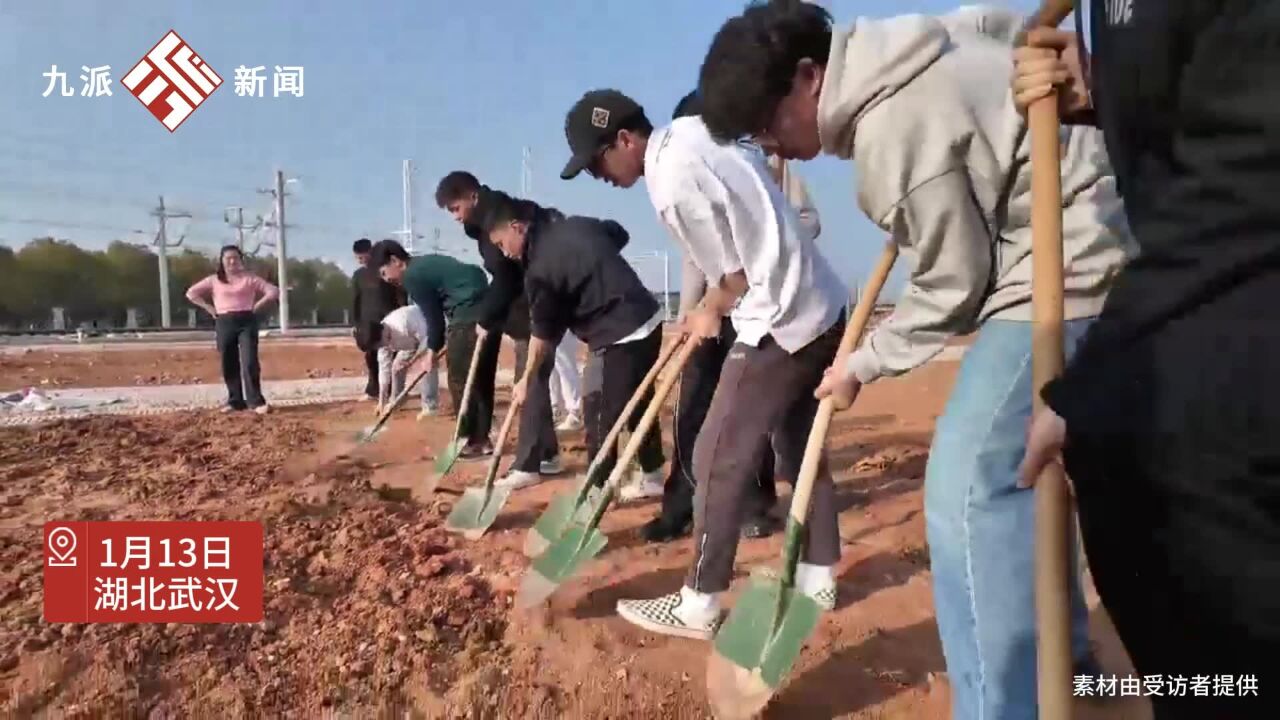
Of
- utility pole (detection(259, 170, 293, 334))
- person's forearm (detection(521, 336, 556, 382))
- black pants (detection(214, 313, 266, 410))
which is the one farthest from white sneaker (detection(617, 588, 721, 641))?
utility pole (detection(259, 170, 293, 334))

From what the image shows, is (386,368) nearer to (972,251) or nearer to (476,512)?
(476,512)

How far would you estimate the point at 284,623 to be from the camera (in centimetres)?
276

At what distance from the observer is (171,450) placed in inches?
221

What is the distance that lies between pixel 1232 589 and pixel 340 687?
210 centimetres

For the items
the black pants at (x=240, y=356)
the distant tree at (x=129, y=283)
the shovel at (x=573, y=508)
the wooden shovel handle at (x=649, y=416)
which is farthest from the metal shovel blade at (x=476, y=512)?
the distant tree at (x=129, y=283)

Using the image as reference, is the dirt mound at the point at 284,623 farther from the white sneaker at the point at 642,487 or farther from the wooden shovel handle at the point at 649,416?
the white sneaker at the point at 642,487

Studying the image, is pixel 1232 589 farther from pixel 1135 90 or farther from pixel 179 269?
pixel 179 269

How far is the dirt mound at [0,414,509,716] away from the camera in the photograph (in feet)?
7.61

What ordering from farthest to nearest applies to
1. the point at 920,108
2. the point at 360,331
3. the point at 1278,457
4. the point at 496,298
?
the point at 360,331 → the point at 496,298 → the point at 920,108 → the point at 1278,457

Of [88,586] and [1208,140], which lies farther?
[88,586]

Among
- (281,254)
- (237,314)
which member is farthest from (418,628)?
(281,254)

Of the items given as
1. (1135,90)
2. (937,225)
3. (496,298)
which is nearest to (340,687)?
(937,225)

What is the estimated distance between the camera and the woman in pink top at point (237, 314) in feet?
24.5

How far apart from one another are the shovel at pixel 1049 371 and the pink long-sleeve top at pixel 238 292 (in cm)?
721
